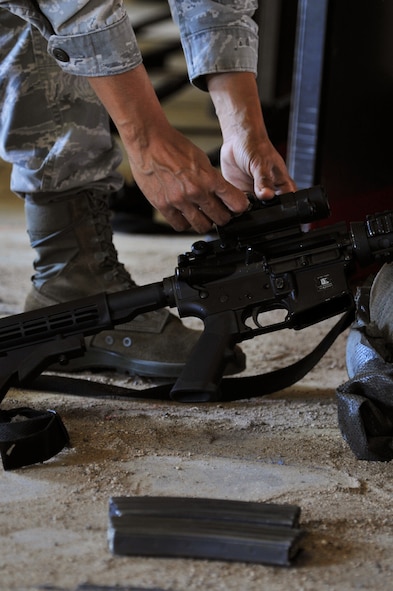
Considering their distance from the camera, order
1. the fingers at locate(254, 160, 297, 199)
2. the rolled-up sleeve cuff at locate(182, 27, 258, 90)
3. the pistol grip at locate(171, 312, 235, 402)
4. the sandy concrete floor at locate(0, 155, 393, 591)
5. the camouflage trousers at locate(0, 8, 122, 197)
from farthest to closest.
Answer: the camouflage trousers at locate(0, 8, 122, 197)
the rolled-up sleeve cuff at locate(182, 27, 258, 90)
the fingers at locate(254, 160, 297, 199)
the pistol grip at locate(171, 312, 235, 402)
the sandy concrete floor at locate(0, 155, 393, 591)

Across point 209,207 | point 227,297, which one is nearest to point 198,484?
point 227,297

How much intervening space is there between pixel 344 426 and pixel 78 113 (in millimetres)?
772

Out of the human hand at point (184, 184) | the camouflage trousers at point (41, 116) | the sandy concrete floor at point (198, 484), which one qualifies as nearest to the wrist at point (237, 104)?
the human hand at point (184, 184)

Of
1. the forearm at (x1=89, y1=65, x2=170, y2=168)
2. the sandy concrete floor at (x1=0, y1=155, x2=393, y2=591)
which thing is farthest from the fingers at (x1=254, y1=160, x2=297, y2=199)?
the sandy concrete floor at (x1=0, y1=155, x2=393, y2=591)

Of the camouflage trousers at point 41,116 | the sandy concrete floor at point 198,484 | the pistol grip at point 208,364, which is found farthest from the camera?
the camouflage trousers at point 41,116

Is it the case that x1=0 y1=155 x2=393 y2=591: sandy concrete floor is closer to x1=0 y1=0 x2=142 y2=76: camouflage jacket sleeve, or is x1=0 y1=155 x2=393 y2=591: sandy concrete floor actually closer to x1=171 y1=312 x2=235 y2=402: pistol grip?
x1=171 y1=312 x2=235 y2=402: pistol grip

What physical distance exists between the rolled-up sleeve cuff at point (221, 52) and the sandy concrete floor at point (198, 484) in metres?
0.57

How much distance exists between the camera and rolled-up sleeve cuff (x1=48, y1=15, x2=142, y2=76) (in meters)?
1.30

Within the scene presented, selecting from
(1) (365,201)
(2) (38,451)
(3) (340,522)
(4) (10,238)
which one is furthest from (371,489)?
(4) (10,238)

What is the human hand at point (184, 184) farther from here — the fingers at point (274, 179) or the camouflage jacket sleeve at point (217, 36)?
the camouflage jacket sleeve at point (217, 36)

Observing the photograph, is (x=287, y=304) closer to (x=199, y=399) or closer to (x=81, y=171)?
(x=199, y=399)

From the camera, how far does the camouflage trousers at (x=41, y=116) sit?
1645mm

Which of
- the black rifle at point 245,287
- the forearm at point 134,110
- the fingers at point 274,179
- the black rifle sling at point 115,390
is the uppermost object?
the forearm at point 134,110

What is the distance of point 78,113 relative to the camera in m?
1.67
